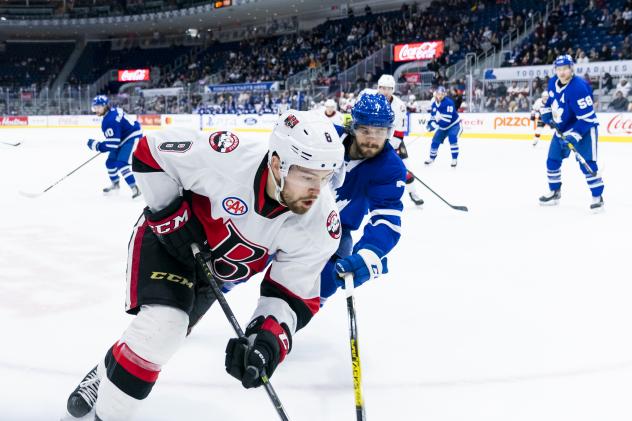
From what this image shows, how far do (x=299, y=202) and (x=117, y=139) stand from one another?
532cm

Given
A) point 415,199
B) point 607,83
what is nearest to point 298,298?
point 415,199

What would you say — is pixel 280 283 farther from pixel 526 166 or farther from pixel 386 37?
pixel 386 37

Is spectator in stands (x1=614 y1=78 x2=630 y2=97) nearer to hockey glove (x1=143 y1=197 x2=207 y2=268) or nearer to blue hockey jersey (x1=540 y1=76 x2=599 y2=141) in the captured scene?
blue hockey jersey (x1=540 y1=76 x2=599 y2=141)

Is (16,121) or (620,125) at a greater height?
(16,121)

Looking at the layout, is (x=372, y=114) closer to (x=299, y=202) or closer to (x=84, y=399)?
(x=299, y=202)

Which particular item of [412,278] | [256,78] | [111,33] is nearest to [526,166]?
[412,278]

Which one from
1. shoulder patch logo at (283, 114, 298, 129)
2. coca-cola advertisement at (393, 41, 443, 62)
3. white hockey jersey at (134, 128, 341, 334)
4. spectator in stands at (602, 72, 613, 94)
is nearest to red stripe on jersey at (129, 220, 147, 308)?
white hockey jersey at (134, 128, 341, 334)

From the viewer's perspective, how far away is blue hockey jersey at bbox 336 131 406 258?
2.28 meters

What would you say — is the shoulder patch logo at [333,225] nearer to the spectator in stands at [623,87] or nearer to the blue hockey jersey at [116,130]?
the blue hockey jersey at [116,130]

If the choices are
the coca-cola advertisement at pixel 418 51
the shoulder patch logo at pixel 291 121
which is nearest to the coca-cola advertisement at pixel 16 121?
the coca-cola advertisement at pixel 418 51

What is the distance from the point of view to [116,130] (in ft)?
21.3

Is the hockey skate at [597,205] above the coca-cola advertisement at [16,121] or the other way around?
the other way around

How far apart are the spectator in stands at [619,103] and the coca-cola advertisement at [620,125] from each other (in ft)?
0.45

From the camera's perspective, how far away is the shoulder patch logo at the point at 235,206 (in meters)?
1.73
